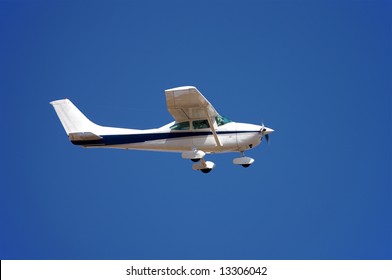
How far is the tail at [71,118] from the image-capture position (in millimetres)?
28453

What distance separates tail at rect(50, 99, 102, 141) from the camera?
28453mm

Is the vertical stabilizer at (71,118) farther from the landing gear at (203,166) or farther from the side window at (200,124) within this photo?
the landing gear at (203,166)

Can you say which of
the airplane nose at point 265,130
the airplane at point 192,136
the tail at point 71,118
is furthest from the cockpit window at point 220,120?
the tail at point 71,118

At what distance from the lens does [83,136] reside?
27.5 m

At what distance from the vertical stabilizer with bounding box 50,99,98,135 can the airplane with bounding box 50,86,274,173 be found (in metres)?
0.66

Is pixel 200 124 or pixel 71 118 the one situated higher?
pixel 71 118

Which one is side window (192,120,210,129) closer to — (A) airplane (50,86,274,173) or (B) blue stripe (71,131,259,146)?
(A) airplane (50,86,274,173)

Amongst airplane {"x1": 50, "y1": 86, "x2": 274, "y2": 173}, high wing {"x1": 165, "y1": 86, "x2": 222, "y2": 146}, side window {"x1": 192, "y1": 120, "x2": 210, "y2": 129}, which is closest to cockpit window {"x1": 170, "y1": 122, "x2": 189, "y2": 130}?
airplane {"x1": 50, "y1": 86, "x2": 274, "y2": 173}

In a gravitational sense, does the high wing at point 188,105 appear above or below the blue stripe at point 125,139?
above

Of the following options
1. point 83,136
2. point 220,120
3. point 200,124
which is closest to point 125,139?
point 83,136

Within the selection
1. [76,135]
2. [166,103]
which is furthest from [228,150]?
[76,135]

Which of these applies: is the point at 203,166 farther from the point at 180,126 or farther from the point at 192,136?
the point at 180,126

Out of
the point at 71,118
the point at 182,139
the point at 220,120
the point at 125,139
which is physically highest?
the point at 71,118
